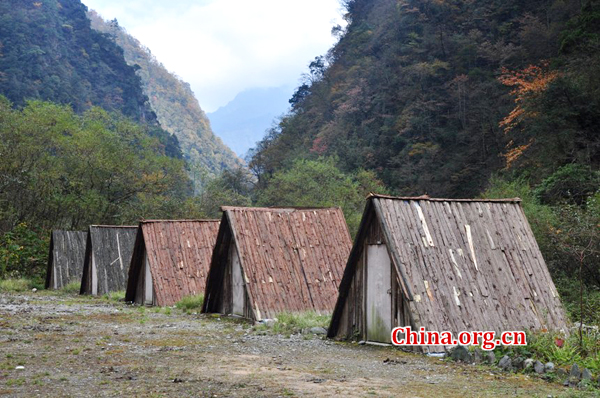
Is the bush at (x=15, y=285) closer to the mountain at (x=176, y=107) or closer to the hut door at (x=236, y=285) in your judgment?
the hut door at (x=236, y=285)

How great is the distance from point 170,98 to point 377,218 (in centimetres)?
11017

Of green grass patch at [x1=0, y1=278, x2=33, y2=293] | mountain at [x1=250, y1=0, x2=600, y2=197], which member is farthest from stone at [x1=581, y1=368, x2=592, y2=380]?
green grass patch at [x1=0, y1=278, x2=33, y2=293]

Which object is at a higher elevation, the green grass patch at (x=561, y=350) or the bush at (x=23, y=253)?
the bush at (x=23, y=253)

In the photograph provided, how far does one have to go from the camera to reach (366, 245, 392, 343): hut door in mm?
12953

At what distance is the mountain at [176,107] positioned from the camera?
10862 centimetres

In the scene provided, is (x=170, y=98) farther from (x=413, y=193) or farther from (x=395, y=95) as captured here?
(x=413, y=193)

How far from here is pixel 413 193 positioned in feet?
147

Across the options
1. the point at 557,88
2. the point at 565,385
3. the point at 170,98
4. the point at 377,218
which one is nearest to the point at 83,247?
the point at 557,88

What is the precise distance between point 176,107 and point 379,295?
108538 millimetres

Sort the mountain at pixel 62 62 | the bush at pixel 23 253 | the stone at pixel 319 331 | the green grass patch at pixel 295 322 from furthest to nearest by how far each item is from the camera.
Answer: the mountain at pixel 62 62, the bush at pixel 23 253, the green grass patch at pixel 295 322, the stone at pixel 319 331

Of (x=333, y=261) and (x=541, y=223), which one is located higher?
(x=541, y=223)

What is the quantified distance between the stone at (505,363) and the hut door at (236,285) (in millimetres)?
9393

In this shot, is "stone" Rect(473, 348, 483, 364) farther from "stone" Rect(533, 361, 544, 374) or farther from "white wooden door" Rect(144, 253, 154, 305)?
"white wooden door" Rect(144, 253, 154, 305)

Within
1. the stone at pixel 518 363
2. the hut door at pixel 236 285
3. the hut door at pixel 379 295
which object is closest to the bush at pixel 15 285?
the hut door at pixel 236 285
